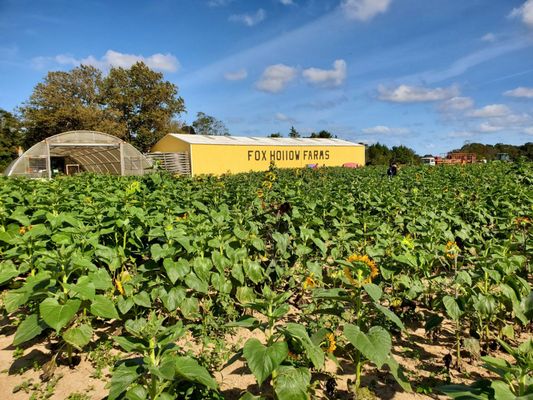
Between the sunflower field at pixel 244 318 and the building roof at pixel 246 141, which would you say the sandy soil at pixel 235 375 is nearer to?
the sunflower field at pixel 244 318

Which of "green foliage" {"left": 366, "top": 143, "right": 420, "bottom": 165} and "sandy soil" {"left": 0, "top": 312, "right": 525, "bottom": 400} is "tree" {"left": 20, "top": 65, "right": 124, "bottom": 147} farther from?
"sandy soil" {"left": 0, "top": 312, "right": 525, "bottom": 400}

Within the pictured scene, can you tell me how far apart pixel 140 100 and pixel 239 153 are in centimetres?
1355

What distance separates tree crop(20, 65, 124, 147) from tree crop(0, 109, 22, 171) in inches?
186

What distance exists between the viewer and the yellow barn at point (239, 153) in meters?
25.2

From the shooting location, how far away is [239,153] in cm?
2822

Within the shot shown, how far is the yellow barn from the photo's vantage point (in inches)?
992

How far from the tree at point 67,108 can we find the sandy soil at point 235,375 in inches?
1264

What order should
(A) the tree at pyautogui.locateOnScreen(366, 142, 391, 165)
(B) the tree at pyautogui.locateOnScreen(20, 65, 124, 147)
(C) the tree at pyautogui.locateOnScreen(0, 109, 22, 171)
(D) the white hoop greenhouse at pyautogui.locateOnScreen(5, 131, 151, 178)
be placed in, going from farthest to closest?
1. (A) the tree at pyautogui.locateOnScreen(366, 142, 391, 165)
2. (C) the tree at pyautogui.locateOnScreen(0, 109, 22, 171)
3. (B) the tree at pyautogui.locateOnScreen(20, 65, 124, 147)
4. (D) the white hoop greenhouse at pyautogui.locateOnScreen(5, 131, 151, 178)

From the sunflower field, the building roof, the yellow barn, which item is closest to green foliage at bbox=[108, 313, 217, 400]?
the sunflower field

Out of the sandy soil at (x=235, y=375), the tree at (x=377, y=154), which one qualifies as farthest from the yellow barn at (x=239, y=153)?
the sandy soil at (x=235, y=375)

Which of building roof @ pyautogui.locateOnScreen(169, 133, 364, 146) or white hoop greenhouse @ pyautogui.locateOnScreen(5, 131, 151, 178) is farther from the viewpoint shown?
building roof @ pyautogui.locateOnScreen(169, 133, 364, 146)

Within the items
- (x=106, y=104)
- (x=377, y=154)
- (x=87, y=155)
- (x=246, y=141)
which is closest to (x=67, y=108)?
(x=106, y=104)

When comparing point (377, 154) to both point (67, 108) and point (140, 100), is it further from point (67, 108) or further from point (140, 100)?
point (67, 108)

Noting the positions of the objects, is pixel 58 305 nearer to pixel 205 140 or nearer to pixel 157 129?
pixel 205 140
